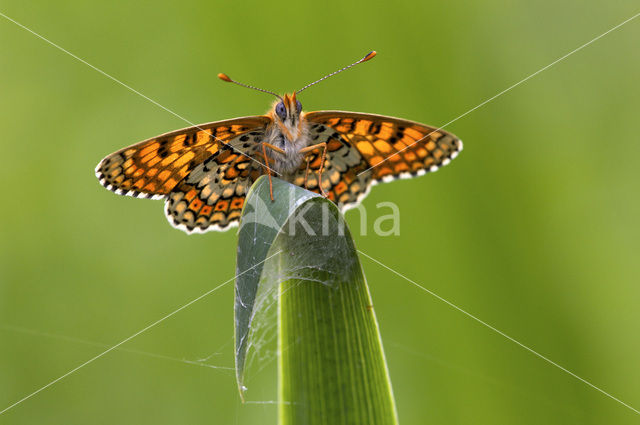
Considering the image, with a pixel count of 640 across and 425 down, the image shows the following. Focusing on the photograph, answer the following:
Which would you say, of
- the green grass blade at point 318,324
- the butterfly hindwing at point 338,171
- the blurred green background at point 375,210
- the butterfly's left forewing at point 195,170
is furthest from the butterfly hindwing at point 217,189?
the green grass blade at point 318,324


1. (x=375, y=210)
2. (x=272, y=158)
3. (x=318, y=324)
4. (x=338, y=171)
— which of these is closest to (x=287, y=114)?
(x=272, y=158)

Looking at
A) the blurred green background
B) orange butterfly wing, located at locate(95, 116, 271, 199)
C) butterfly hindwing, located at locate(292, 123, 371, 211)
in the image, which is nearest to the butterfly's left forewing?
orange butterfly wing, located at locate(95, 116, 271, 199)

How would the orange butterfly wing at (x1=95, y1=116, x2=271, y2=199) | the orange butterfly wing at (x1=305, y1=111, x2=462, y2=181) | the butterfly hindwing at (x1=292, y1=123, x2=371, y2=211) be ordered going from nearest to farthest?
1. the orange butterfly wing at (x1=95, y1=116, x2=271, y2=199)
2. the orange butterfly wing at (x1=305, y1=111, x2=462, y2=181)
3. the butterfly hindwing at (x1=292, y1=123, x2=371, y2=211)

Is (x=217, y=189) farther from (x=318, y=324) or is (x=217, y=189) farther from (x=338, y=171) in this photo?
(x=318, y=324)

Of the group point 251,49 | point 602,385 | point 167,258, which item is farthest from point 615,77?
point 167,258

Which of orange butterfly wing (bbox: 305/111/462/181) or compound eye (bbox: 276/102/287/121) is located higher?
compound eye (bbox: 276/102/287/121)

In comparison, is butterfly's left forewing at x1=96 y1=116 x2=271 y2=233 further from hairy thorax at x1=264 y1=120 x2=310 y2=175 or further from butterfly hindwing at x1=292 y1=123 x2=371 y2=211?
butterfly hindwing at x1=292 y1=123 x2=371 y2=211

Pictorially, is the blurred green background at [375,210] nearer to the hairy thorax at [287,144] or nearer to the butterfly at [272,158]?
the butterfly at [272,158]
